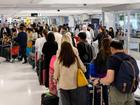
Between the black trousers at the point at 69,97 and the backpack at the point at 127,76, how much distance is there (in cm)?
114

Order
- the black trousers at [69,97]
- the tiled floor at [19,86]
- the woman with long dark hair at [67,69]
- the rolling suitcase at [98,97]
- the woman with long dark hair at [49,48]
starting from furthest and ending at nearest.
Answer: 1. the tiled floor at [19,86]
2. the woman with long dark hair at [49,48]
3. the rolling suitcase at [98,97]
4. the black trousers at [69,97]
5. the woman with long dark hair at [67,69]

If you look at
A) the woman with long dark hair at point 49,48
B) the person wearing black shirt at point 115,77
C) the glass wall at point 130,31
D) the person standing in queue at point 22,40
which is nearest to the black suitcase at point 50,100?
the woman with long dark hair at point 49,48

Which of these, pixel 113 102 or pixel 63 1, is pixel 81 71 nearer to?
pixel 113 102

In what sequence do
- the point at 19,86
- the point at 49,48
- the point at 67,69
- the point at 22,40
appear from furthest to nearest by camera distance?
the point at 22,40
the point at 19,86
the point at 49,48
the point at 67,69

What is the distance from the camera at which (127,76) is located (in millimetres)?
4152

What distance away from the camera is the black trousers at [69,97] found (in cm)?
520

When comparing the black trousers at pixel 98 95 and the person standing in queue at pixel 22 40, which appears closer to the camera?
the black trousers at pixel 98 95

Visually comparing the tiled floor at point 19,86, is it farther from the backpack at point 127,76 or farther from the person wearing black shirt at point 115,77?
the backpack at point 127,76

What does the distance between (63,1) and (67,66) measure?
9849 mm

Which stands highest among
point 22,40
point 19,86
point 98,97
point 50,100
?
point 22,40

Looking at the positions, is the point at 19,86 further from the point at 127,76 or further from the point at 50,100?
the point at 127,76

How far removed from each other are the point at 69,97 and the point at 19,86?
412 cm

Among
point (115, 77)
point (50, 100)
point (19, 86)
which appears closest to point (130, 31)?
point (19, 86)

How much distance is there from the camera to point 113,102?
435 centimetres
